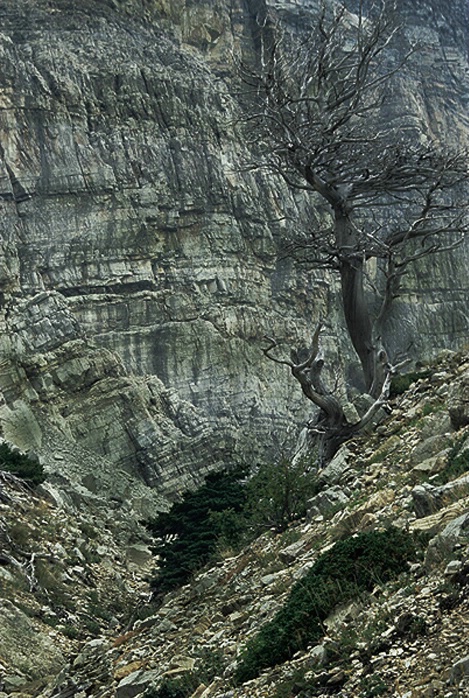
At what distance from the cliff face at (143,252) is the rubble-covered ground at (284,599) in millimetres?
25828

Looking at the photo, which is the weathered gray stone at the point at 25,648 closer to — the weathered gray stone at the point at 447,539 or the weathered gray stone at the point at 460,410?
the weathered gray stone at the point at 460,410

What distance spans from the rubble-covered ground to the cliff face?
25828 mm

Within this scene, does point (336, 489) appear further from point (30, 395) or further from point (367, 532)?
point (30, 395)

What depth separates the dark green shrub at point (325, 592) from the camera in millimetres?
7793

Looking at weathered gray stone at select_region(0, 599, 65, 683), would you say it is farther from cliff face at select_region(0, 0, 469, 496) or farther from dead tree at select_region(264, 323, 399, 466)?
cliff face at select_region(0, 0, 469, 496)

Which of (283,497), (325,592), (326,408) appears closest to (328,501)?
(283,497)

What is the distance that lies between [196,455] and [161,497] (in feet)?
13.6

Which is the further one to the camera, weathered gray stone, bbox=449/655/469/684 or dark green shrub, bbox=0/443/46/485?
dark green shrub, bbox=0/443/46/485

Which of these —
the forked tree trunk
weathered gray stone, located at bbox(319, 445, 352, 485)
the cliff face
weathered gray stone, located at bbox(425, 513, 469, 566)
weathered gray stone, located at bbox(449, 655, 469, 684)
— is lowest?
weathered gray stone, located at bbox(449, 655, 469, 684)

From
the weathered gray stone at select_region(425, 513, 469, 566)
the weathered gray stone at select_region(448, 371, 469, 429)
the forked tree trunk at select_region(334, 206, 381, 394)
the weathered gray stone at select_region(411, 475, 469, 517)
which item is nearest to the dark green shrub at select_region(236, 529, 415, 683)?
the weathered gray stone at select_region(425, 513, 469, 566)

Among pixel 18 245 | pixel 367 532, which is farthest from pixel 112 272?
pixel 367 532

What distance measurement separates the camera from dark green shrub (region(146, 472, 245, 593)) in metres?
15.7

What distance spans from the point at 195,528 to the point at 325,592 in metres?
10.1

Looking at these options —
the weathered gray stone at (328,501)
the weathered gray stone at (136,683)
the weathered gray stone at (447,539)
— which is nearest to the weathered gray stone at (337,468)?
the weathered gray stone at (328,501)
